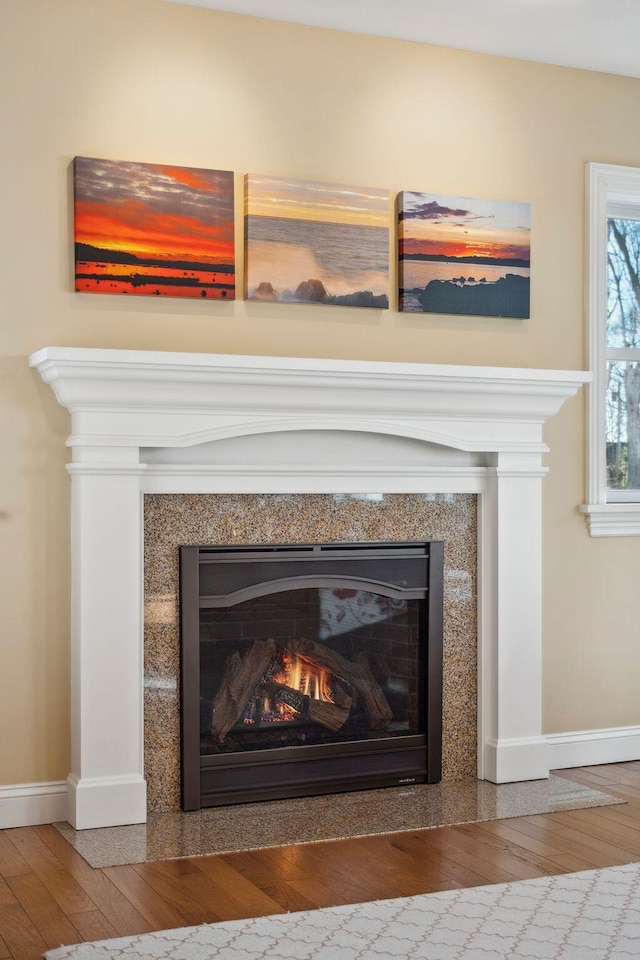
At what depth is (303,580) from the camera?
12.4 ft

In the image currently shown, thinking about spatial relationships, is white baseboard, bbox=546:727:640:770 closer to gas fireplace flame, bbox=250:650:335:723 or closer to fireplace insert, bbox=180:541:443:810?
fireplace insert, bbox=180:541:443:810

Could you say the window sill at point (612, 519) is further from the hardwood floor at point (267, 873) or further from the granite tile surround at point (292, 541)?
the hardwood floor at point (267, 873)

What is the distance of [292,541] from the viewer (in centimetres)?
377

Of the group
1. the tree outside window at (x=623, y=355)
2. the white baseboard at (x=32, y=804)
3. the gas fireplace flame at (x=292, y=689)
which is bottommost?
the white baseboard at (x=32, y=804)

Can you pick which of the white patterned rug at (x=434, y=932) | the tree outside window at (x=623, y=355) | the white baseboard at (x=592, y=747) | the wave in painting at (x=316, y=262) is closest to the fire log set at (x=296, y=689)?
the white baseboard at (x=592, y=747)

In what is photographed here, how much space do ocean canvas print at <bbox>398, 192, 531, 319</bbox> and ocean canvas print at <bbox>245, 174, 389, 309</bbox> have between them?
0.09 meters

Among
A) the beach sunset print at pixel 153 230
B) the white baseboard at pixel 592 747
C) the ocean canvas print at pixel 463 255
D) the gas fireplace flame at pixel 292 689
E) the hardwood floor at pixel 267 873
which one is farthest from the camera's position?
the white baseboard at pixel 592 747

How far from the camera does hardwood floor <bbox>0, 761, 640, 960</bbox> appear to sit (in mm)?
2691

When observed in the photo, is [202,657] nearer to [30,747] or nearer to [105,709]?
[105,709]

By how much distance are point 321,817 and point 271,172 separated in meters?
2.19

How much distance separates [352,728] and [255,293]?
157cm

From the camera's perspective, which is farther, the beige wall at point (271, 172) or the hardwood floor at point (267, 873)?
the beige wall at point (271, 172)

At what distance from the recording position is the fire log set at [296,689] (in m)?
3.71

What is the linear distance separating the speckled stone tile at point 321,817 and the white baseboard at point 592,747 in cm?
20
